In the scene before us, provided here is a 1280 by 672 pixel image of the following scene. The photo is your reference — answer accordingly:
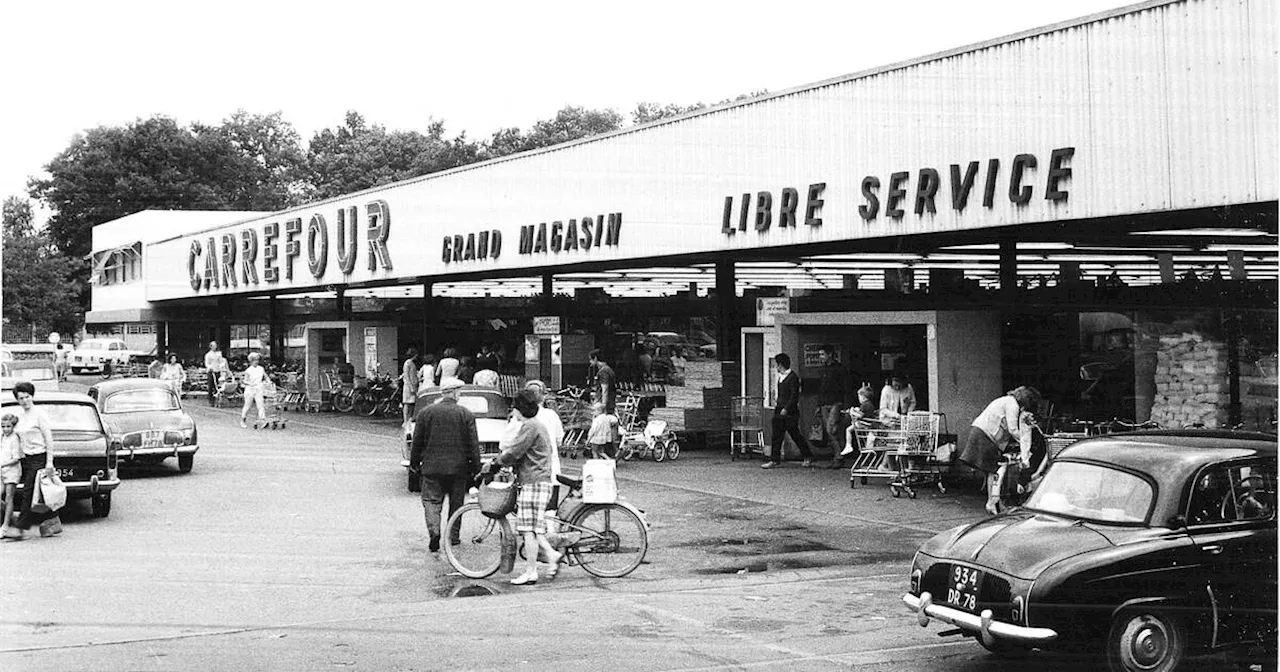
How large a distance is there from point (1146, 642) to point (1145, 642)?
1cm

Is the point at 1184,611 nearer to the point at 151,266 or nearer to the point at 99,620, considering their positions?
the point at 99,620

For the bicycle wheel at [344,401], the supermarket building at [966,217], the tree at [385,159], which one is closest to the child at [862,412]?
the supermarket building at [966,217]

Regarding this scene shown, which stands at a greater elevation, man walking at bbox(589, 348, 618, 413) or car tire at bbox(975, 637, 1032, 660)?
man walking at bbox(589, 348, 618, 413)

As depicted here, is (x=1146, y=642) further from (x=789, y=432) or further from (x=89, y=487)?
(x=789, y=432)

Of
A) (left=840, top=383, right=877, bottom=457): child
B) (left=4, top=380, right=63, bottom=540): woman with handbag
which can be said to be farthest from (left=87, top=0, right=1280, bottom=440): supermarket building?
(left=4, top=380, right=63, bottom=540): woman with handbag

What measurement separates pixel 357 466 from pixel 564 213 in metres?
6.79

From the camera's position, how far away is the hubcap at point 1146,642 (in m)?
8.08

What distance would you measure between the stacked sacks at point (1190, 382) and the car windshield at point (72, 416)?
45.1 feet

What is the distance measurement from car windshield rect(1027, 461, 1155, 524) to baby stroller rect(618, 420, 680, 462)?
14008 mm

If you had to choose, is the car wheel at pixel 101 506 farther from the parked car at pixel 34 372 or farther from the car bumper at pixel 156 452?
the parked car at pixel 34 372

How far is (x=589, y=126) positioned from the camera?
88.9m

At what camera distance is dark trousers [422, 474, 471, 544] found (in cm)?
1320

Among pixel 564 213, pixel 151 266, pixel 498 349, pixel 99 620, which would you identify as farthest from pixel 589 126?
pixel 99 620

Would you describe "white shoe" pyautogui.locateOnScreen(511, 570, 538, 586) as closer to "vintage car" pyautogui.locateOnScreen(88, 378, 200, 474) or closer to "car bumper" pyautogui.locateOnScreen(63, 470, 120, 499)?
"car bumper" pyautogui.locateOnScreen(63, 470, 120, 499)
